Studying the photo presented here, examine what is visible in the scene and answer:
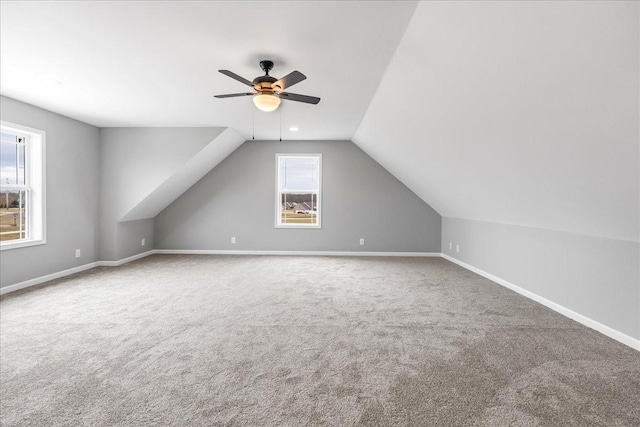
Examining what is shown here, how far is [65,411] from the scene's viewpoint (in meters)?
1.62

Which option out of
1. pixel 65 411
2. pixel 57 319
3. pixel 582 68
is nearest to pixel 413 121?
pixel 582 68

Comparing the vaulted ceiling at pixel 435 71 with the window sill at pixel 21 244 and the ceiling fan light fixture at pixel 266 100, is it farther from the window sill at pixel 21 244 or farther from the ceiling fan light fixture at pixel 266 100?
the window sill at pixel 21 244

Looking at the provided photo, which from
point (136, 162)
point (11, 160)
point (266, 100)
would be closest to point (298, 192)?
point (136, 162)

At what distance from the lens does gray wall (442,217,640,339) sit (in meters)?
2.48

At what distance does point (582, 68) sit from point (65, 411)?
328 cm

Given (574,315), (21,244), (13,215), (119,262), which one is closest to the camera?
(574,315)

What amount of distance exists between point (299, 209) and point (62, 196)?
3885mm

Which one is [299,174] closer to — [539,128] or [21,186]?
[21,186]

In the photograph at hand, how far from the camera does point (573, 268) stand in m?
3.02

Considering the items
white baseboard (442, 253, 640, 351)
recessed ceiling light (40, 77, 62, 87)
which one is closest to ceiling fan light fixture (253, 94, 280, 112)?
recessed ceiling light (40, 77, 62, 87)

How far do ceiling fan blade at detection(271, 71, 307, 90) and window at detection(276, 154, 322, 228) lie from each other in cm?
358

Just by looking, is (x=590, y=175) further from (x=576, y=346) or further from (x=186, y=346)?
(x=186, y=346)

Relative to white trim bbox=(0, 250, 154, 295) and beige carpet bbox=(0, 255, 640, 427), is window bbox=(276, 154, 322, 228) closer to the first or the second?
beige carpet bbox=(0, 255, 640, 427)

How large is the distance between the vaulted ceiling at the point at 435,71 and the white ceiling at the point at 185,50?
0.01m
